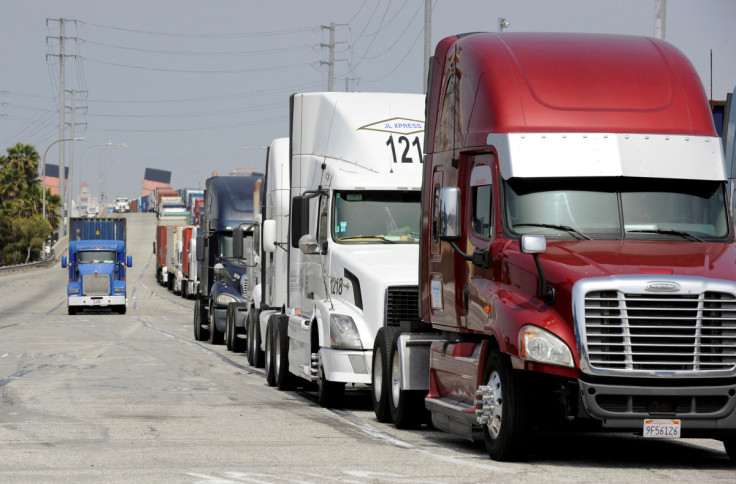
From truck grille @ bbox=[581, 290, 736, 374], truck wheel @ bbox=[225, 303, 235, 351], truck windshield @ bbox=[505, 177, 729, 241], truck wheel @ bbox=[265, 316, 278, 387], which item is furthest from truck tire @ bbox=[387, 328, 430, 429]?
truck wheel @ bbox=[225, 303, 235, 351]

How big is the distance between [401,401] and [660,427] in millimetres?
4068

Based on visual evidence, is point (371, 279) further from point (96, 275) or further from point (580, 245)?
point (96, 275)

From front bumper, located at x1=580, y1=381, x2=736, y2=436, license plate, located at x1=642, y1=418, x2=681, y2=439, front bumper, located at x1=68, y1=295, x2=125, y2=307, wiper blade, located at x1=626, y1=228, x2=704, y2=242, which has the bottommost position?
front bumper, located at x1=68, y1=295, x2=125, y2=307

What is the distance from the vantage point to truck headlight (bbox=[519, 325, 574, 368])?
11023 mm

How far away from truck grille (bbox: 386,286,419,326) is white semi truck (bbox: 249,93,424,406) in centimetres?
→ 1

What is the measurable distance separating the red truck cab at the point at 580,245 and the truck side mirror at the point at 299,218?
14.6 feet

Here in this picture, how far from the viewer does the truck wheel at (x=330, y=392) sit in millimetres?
17233

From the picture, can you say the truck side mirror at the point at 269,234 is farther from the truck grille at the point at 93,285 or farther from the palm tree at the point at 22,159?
the palm tree at the point at 22,159

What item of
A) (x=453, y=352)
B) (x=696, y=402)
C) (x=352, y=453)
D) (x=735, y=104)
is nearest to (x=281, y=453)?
(x=352, y=453)

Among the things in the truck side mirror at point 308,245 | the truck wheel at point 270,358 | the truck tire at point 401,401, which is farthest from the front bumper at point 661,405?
the truck wheel at point 270,358

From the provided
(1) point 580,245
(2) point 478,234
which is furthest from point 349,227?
(1) point 580,245

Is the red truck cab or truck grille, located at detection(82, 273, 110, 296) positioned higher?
the red truck cab

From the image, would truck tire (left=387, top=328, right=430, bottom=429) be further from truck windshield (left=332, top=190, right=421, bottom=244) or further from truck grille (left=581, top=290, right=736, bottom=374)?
truck grille (left=581, top=290, right=736, bottom=374)

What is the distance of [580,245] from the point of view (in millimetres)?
11703
